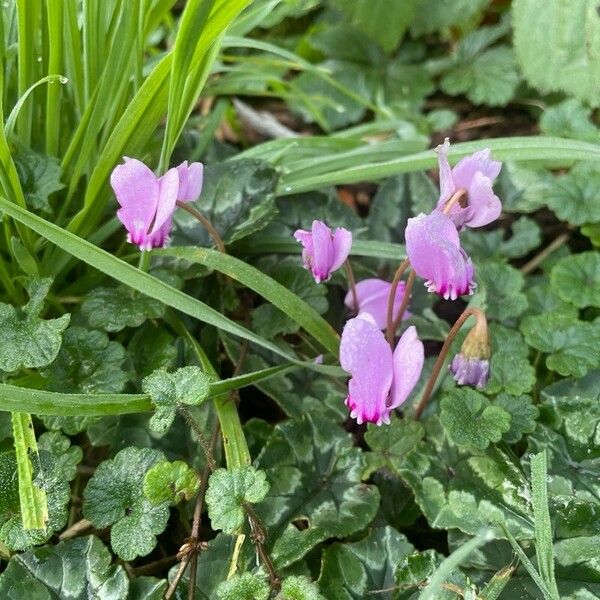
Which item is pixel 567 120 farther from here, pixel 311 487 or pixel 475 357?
pixel 311 487

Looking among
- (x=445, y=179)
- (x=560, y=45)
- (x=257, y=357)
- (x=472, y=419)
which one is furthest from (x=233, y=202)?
(x=560, y=45)

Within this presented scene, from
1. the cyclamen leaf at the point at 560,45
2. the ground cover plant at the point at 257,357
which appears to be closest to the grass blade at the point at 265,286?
the ground cover plant at the point at 257,357

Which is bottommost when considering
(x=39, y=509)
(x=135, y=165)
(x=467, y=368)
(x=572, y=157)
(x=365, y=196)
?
(x=365, y=196)

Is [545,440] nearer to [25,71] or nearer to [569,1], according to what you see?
[25,71]

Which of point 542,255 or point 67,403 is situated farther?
point 542,255


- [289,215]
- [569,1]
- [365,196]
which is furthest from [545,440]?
[569,1]

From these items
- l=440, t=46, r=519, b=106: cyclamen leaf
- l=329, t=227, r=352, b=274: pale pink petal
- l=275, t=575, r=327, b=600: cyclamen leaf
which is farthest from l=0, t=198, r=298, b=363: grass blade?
l=440, t=46, r=519, b=106: cyclamen leaf

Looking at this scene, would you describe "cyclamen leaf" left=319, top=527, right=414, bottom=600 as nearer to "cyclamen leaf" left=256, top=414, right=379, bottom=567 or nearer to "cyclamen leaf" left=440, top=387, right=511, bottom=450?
"cyclamen leaf" left=256, top=414, right=379, bottom=567
